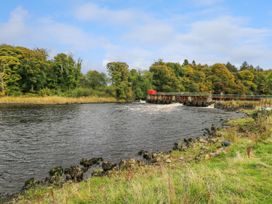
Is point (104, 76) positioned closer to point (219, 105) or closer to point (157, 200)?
point (219, 105)

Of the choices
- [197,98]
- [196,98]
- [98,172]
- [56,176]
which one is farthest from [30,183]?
[196,98]

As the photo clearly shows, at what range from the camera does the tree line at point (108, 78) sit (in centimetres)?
6550

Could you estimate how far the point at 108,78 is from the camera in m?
81.2

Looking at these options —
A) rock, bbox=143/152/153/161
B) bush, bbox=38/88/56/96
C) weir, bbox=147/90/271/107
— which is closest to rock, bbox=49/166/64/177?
rock, bbox=143/152/153/161

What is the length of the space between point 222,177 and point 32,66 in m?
67.3

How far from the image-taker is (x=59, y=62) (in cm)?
7144

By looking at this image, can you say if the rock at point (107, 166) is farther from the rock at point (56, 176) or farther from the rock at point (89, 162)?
the rock at point (56, 176)

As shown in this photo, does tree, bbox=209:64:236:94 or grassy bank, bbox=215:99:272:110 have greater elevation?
tree, bbox=209:64:236:94

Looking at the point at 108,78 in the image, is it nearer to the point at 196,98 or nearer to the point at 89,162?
the point at 196,98

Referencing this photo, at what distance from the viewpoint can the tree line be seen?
6550 centimetres

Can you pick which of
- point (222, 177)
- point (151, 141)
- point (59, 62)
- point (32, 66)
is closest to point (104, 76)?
point (59, 62)

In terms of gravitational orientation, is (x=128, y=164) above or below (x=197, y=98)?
A: below

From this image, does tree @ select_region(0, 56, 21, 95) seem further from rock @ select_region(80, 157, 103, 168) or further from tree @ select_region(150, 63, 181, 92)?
rock @ select_region(80, 157, 103, 168)

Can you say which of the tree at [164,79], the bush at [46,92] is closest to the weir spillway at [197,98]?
the tree at [164,79]
